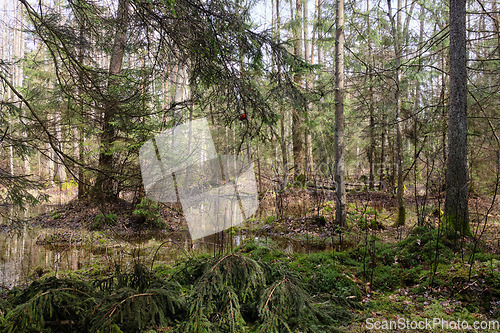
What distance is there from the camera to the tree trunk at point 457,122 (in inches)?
201

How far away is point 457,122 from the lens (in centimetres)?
515

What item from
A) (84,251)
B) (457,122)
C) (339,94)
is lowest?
(84,251)

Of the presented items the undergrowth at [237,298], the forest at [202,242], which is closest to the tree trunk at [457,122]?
the forest at [202,242]

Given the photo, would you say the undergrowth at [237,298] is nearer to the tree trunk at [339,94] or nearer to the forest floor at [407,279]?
the forest floor at [407,279]

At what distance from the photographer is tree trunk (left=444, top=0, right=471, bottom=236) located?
5.09 meters

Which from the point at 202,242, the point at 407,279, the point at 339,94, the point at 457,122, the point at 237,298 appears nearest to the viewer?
the point at 237,298

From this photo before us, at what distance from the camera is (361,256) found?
5.03 metres

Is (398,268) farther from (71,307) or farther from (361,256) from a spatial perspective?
(71,307)

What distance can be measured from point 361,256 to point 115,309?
434 cm

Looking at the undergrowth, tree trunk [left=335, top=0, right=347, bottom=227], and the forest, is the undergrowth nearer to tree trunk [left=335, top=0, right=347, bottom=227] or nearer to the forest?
the forest

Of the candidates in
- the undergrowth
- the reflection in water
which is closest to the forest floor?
the undergrowth

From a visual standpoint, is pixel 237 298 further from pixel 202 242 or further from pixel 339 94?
pixel 339 94

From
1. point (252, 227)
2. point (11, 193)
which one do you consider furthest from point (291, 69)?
point (252, 227)

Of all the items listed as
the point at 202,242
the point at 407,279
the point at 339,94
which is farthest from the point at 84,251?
the point at 339,94
